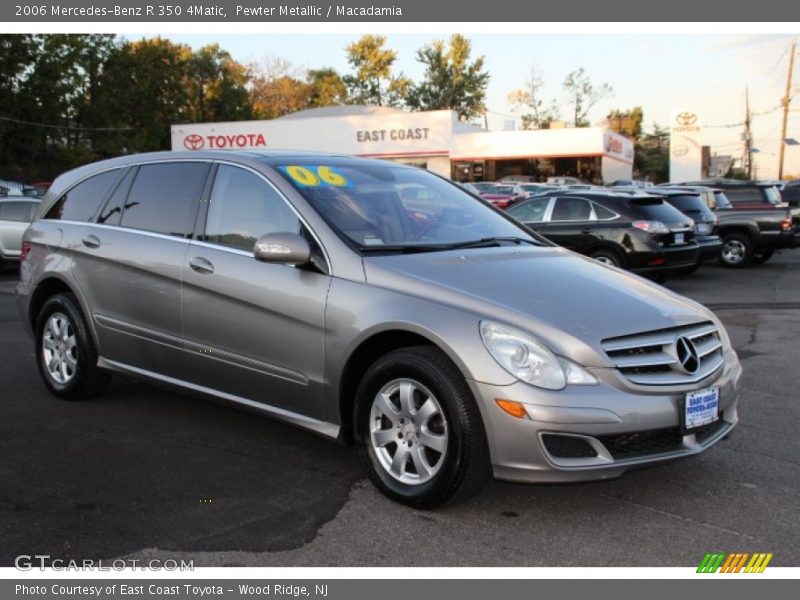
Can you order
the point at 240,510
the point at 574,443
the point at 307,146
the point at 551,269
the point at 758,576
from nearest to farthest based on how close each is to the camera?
the point at 758,576 < the point at 574,443 < the point at 240,510 < the point at 551,269 < the point at 307,146

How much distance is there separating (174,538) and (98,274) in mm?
2523

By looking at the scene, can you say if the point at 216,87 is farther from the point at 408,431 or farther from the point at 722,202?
the point at 408,431

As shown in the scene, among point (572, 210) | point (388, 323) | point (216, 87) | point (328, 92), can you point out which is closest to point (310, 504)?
point (388, 323)

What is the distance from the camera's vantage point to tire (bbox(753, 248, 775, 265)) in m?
16.9

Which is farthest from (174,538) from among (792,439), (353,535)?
(792,439)

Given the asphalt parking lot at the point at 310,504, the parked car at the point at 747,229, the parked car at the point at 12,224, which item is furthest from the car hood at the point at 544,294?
the parked car at the point at 12,224

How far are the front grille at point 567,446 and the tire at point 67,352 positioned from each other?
11.5 feet

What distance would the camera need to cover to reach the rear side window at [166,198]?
5.03 m

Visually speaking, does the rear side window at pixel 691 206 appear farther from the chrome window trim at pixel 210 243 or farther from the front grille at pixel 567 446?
the front grille at pixel 567 446

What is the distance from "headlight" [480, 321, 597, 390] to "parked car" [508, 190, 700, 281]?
9.32m

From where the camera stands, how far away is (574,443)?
3.47 m

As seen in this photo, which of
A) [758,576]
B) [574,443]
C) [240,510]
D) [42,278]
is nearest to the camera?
[758,576]

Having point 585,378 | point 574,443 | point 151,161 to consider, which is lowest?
point 574,443
